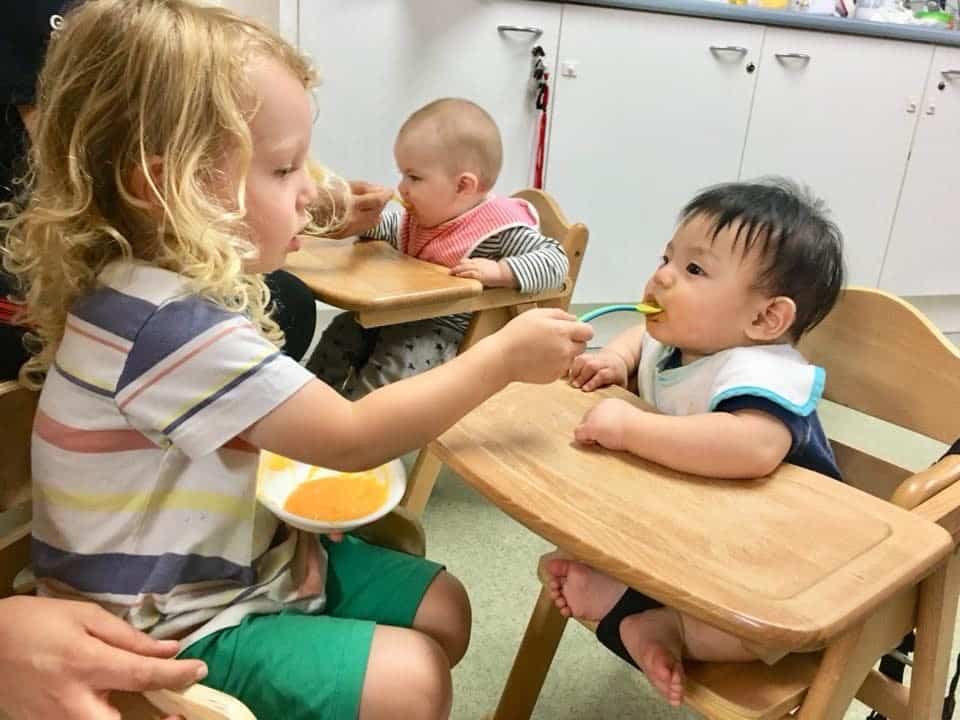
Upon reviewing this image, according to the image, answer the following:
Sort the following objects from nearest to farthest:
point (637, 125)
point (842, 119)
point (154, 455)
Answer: point (154, 455), point (637, 125), point (842, 119)

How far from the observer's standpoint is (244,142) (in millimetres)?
665

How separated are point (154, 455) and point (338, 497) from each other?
0.20m

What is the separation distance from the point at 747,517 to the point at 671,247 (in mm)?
354

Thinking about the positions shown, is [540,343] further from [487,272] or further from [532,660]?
[487,272]

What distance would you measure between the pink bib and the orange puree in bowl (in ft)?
2.23

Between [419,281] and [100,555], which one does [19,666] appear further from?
[419,281]

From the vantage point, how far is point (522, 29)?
202cm

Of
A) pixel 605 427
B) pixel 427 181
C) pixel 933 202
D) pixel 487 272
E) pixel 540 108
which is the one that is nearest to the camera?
pixel 605 427

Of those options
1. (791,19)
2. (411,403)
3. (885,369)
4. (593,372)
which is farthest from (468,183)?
(791,19)

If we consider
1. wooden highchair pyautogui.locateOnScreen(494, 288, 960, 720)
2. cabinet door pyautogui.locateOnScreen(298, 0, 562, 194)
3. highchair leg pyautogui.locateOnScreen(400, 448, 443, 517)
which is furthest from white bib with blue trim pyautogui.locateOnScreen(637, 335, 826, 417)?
cabinet door pyautogui.locateOnScreen(298, 0, 562, 194)

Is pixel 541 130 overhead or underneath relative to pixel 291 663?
overhead

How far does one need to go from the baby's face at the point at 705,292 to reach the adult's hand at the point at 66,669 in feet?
1.90

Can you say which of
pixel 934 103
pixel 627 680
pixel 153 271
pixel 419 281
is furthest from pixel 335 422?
pixel 934 103

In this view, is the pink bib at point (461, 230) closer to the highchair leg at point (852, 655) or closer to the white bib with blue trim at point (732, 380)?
the white bib with blue trim at point (732, 380)
